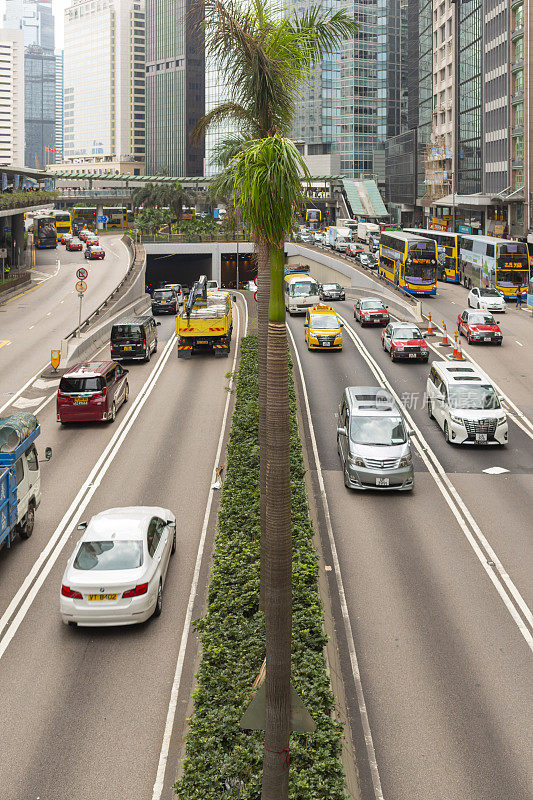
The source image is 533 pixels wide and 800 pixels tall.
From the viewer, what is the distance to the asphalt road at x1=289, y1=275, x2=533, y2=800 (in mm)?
10938

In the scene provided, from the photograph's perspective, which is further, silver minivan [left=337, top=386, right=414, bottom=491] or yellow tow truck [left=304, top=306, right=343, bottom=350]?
yellow tow truck [left=304, top=306, right=343, bottom=350]

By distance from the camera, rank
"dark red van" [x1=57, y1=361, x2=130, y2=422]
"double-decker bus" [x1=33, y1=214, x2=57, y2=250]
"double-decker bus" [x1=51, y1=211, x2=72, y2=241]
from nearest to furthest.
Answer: "dark red van" [x1=57, y1=361, x2=130, y2=422] → "double-decker bus" [x1=33, y1=214, x2=57, y2=250] → "double-decker bus" [x1=51, y1=211, x2=72, y2=241]

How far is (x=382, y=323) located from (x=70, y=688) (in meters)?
39.4

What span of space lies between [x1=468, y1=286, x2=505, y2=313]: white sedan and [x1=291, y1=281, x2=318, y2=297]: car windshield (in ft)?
33.0

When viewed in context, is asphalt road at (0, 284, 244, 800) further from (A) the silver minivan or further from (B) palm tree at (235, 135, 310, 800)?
(A) the silver minivan

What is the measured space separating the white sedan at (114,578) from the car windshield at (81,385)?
44.2ft

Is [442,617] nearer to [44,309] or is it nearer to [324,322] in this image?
[324,322]

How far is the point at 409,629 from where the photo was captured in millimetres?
14688

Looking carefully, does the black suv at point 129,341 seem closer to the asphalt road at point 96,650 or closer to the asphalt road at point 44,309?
the asphalt road at point 44,309

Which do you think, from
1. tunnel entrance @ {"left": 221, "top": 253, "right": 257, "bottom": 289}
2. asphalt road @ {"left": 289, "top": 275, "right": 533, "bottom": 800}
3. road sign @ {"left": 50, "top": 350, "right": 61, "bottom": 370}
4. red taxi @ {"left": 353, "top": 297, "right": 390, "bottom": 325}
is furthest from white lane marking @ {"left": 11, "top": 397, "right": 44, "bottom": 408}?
tunnel entrance @ {"left": 221, "top": 253, "right": 257, "bottom": 289}

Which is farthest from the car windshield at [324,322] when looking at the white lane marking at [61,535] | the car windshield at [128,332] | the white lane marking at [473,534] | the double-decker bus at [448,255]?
the double-decker bus at [448,255]

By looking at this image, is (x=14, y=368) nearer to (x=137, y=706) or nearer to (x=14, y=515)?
(x=14, y=515)

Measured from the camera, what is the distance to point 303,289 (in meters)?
55.5

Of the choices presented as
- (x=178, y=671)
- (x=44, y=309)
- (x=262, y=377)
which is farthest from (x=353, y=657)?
(x=44, y=309)
